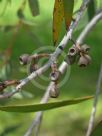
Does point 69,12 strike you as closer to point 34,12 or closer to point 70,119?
point 34,12

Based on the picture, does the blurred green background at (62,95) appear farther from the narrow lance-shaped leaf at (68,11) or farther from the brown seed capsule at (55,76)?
the brown seed capsule at (55,76)

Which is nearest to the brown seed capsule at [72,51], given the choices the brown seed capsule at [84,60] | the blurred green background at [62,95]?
the brown seed capsule at [84,60]

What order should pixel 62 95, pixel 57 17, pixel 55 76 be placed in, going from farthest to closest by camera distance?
pixel 62 95 < pixel 57 17 < pixel 55 76

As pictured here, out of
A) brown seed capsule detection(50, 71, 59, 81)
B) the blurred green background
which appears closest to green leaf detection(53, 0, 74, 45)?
brown seed capsule detection(50, 71, 59, 81)

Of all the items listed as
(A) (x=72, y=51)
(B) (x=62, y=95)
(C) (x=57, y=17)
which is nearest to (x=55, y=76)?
(A) (x=72, y=51)

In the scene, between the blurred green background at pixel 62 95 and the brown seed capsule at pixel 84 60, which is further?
the blurred green background at pixel 62 95

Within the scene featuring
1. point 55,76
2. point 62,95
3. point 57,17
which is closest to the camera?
point 55,76

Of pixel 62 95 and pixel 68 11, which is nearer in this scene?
pixel 68 11

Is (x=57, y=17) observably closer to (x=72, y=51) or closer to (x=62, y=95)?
(x=72, y=51)

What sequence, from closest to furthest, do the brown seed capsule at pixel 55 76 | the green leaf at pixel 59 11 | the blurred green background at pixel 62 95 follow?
the brown seed capsule at pixel 55 76, the green leaf at pixel 59 11, the blurred green background at pixel 62 95

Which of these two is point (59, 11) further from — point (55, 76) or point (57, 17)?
point (55, 76)

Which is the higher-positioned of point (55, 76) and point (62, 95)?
point (55, 76)

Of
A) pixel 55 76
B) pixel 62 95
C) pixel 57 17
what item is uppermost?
pixel 57 17

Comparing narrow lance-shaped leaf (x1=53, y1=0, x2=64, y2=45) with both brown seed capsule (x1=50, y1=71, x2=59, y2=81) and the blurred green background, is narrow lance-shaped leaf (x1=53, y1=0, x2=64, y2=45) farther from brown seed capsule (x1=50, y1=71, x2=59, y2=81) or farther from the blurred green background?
the blurred green background
